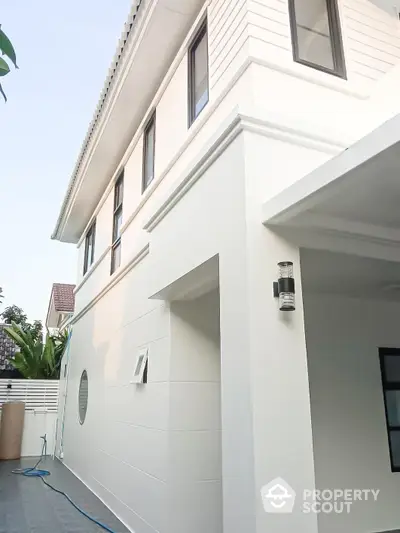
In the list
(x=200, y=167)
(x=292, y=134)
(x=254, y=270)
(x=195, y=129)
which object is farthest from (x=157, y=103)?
(x=254, y=270)

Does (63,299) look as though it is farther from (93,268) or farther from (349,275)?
(349,275)

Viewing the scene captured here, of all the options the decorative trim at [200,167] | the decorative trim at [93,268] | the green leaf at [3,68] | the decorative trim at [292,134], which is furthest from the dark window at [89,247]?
the green leaf at [3,68]

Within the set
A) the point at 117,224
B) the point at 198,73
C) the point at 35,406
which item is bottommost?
the point at 35,406

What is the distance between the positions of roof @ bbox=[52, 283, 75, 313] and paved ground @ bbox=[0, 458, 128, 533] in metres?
9.81

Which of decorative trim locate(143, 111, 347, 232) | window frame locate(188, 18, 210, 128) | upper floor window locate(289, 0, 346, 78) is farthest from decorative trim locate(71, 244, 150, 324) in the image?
upper floor window locate(289, 0, 346, 78)

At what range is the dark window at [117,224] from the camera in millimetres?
7242

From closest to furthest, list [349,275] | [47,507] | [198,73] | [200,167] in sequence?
Answer: [200,167], [349,275], [198,73], [47,507]

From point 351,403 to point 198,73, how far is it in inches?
153

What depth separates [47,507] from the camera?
5836 mm

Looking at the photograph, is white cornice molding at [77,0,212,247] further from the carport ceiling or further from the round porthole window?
the round porthole window

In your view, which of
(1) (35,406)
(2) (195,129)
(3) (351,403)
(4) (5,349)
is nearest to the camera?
(2) (195,129)

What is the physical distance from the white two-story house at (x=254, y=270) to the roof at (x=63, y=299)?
11.5 metres

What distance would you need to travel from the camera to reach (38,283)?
94.9 ft

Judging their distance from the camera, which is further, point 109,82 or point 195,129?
point 109,82
